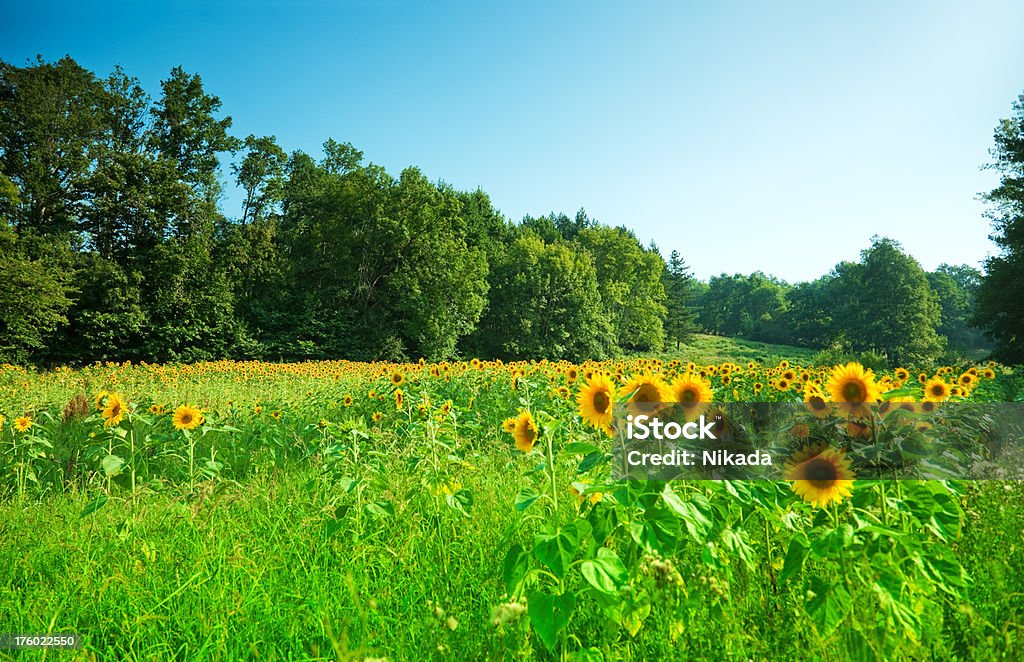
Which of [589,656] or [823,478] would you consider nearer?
[589,656]

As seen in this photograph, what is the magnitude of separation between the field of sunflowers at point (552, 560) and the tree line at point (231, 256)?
57.4ft

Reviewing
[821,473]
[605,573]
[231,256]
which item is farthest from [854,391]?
[231,256]

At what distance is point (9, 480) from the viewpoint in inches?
151

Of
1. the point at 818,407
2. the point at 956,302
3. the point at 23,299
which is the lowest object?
the point at 818,407

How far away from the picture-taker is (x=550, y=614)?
3.84ft

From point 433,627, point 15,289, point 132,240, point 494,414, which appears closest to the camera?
point 433,627

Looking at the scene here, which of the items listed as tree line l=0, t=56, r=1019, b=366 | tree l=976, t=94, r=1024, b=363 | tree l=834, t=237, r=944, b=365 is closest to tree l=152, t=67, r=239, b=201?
tree line l=0, t=56, r=1019, b=366

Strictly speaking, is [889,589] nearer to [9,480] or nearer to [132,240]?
[9,480]

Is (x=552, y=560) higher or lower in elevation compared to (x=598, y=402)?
lower

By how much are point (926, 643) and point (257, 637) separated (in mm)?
2029

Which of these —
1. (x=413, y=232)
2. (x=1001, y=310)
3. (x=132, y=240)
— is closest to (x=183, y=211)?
(x=132, y=240)

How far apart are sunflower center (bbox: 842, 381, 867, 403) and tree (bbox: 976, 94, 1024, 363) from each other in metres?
22.7

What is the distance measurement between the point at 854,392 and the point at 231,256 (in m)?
24.9

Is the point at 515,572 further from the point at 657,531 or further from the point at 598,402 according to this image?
the point at 598,402
